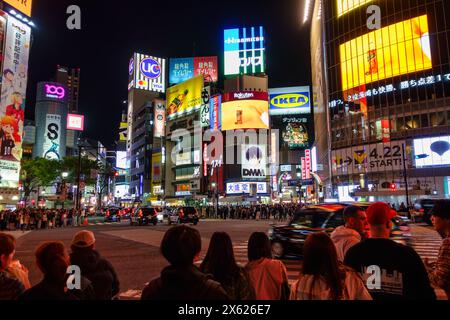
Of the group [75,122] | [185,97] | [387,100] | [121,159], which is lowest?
[387,100]

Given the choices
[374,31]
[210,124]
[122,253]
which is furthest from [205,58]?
[122,253]

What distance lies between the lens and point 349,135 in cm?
5709

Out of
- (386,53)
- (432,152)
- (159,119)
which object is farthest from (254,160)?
(432,152)

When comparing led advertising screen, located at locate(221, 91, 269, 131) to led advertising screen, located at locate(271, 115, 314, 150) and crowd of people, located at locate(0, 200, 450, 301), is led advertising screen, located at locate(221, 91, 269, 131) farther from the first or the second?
crowd of people, located at locate(0, 200, 450, 301)

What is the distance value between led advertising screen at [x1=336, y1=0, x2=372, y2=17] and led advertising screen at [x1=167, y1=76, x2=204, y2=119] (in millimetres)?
40333

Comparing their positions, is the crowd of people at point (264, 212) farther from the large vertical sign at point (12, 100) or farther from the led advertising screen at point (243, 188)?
the large vertical sign at point (12, 100)

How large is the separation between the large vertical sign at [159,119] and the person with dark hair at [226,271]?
105698mm

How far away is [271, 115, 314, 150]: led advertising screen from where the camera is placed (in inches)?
4181

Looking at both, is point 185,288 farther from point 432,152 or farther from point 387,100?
point 387,100

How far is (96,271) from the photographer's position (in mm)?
4711

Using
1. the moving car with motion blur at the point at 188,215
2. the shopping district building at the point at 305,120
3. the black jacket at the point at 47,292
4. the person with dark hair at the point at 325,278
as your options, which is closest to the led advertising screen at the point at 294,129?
the shopping district building at the point at 305,120

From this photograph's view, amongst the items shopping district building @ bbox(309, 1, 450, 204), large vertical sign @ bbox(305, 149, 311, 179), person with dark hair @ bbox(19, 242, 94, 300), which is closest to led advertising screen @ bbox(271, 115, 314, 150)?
large vertical sign @ bbox(305, 149, 311, 179)

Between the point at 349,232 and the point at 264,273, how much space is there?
5.81 ft

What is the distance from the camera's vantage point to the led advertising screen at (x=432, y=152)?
46.4 meters
